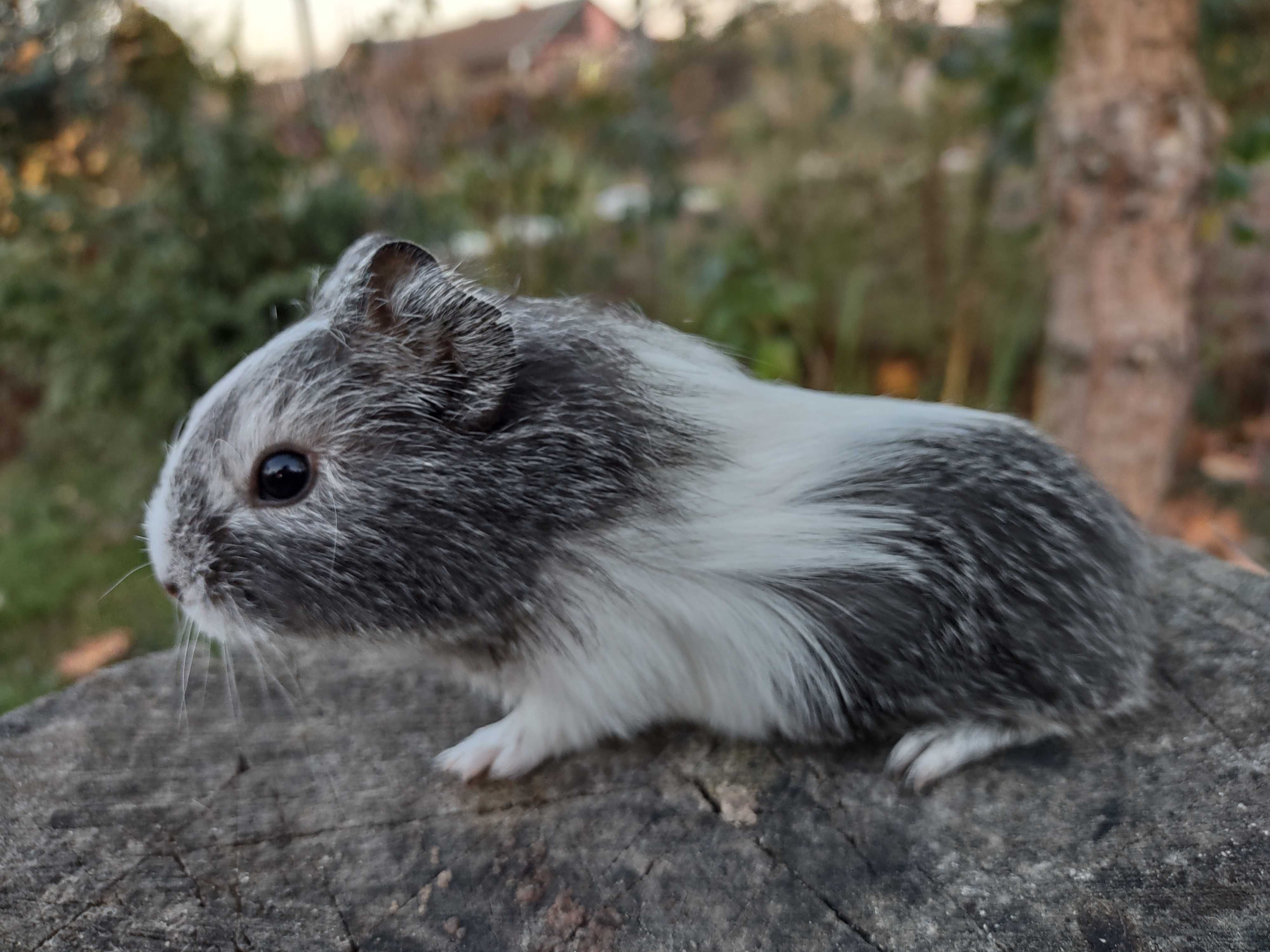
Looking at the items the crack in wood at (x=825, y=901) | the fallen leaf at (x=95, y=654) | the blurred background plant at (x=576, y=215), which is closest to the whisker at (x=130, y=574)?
the crack in wood at (x=825, y=901)

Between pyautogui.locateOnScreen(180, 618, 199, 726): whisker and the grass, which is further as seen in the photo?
the grass

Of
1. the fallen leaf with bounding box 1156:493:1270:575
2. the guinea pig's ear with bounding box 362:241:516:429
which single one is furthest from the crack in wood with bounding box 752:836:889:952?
the fallen leaf with bounding box 1156:493:1270:575

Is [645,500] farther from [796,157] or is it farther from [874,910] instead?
[796,157]

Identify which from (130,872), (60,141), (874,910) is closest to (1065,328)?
(874,910)

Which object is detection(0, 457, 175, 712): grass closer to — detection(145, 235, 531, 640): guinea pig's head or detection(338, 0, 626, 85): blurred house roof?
detection(145, 235, 531, 640): guinea pig's head

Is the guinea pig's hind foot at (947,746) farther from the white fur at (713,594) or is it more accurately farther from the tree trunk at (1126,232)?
the tree trunk at (1126,232)

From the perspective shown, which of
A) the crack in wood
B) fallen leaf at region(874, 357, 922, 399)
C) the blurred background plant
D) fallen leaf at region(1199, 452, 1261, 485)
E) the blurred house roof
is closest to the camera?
the crack in wood

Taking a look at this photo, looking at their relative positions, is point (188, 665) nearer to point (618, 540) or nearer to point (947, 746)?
point (618, 540)
